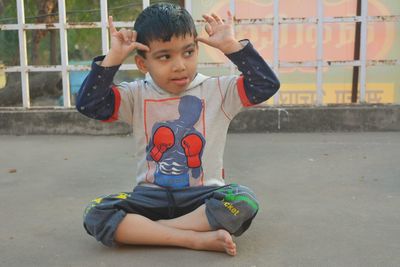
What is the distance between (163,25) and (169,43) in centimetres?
6

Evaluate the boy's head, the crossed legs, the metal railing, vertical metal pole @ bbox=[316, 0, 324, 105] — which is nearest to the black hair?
the boy's head

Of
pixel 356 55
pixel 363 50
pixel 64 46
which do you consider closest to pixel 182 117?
pixel 64 46

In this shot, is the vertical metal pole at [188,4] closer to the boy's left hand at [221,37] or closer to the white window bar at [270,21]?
the white window bar at [270,21]

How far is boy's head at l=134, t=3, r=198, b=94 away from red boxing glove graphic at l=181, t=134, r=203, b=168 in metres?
0.17

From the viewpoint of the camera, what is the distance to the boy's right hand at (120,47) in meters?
1.60

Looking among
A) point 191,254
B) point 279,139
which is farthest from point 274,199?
point 279,139

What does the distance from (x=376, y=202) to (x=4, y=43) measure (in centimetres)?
400

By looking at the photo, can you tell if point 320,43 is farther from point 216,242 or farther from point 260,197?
point 216,242

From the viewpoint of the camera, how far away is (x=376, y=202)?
2.01 m

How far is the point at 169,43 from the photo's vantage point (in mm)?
1600

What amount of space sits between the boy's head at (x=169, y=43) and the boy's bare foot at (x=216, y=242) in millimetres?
477

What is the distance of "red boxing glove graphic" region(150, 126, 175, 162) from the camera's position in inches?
66.6

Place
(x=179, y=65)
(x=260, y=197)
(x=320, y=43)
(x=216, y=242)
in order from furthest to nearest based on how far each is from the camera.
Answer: (x=320, y=43), (x=260, y=197), (x=179, y=65), (x=216, y=242)

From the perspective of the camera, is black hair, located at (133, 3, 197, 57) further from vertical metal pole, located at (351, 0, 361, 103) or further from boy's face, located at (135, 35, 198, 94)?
vertical metal pole, located at (351, 0, 361, 103)
